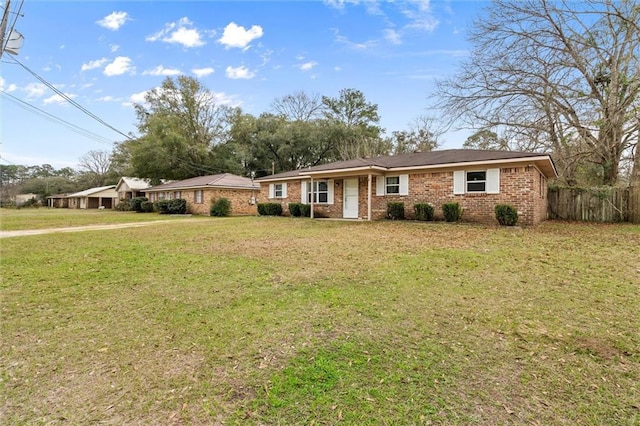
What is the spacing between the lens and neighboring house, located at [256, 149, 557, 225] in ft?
39.3

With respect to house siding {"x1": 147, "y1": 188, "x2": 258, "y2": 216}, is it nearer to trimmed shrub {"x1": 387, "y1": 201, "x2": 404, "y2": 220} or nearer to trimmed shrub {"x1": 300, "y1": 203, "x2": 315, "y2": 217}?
trimmed shrub {"x1": 300, "y1": 203, "x2": 315, "y2": 217}

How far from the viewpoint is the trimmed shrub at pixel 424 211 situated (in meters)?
13.5

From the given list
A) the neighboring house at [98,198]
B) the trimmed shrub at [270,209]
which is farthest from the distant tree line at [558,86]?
the neighboring house at [98,198]

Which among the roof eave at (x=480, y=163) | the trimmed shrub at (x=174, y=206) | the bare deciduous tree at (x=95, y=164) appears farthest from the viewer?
the bare deciduous tree at (x=95, y=164)

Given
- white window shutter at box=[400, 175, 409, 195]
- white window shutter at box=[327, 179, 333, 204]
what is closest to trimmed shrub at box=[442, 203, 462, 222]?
white window shutter at box=[400, 175, 409, 195]

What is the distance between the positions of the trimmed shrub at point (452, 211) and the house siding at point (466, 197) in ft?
1.13

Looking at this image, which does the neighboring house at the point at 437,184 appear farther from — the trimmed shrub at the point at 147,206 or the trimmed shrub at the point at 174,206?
the trimmed shrub at the point at 147,206

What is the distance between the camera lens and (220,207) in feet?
73.7

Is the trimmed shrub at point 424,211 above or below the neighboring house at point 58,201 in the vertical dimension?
below

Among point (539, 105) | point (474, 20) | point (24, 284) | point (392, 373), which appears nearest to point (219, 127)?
point (474, 20)

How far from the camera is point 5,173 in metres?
63.0

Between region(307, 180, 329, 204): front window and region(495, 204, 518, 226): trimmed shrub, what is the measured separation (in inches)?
334

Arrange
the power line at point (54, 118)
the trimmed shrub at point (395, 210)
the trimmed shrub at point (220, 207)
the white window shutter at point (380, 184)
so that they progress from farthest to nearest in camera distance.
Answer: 1. the trimmed shrub at point (220, 207)
2. the power line at point (54, 118)
3. the white window shutter at point (380, 184)
4. the trimmed shrub at point (395, 210)

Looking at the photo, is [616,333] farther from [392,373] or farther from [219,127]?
[219,127]
